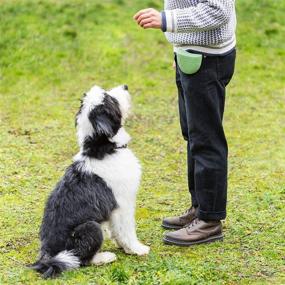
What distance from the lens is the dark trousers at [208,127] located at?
15.6 feet

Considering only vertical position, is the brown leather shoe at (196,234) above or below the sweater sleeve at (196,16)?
below

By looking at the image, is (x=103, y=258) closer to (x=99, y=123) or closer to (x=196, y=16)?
(x=99, y=123)

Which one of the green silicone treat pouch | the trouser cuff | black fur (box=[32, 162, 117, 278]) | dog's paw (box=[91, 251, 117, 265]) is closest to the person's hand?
the green silicone treat pouch

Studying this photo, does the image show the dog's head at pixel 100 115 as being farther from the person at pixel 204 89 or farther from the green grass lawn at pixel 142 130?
the green grass lawn at pixel 142 130

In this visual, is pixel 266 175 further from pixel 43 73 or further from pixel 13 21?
pixel 13 21

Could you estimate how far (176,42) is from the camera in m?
4.86

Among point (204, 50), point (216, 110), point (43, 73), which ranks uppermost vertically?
point (204, 50)

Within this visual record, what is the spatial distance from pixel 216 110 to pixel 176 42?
1.77 feet

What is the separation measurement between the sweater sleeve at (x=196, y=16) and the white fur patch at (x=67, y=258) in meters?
1.57

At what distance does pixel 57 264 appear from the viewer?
4.53 m

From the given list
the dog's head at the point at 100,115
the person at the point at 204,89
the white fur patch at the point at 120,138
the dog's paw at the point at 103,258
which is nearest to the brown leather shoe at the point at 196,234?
the person at the point at 204,89

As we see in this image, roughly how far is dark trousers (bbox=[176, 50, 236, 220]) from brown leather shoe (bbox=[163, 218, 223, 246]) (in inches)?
2.6

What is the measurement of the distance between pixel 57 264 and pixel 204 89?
1.50 meters

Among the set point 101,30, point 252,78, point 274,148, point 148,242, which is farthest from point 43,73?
point 148,242
